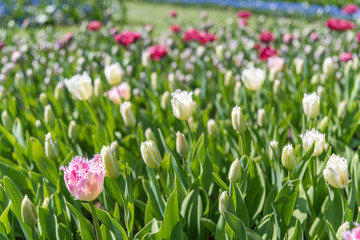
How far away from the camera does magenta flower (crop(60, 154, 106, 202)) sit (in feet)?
3.58

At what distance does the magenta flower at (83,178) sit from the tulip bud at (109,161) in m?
0.15

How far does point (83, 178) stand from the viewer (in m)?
1.08

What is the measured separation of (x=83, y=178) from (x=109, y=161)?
22 cm

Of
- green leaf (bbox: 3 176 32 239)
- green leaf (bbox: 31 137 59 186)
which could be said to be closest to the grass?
green leaf (bbox: 31 137 59 186)

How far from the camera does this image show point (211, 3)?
39.1ft

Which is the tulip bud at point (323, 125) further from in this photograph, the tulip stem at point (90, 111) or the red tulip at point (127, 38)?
the red tulip at point (127, 38)

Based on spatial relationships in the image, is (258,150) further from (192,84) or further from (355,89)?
(192,84)

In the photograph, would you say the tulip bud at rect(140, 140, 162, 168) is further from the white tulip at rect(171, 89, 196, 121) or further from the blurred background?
the blurred background

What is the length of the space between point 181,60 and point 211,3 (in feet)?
27.2

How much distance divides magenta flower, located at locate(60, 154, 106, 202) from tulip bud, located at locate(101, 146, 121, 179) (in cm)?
15

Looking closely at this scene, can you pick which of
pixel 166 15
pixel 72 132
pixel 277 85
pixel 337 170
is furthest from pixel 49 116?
pixel 166 15

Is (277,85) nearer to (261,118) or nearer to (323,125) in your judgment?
(261,118)

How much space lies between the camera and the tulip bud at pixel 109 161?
1271 mm

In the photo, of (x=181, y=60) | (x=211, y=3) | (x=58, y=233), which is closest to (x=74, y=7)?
(x=211, y=3)
